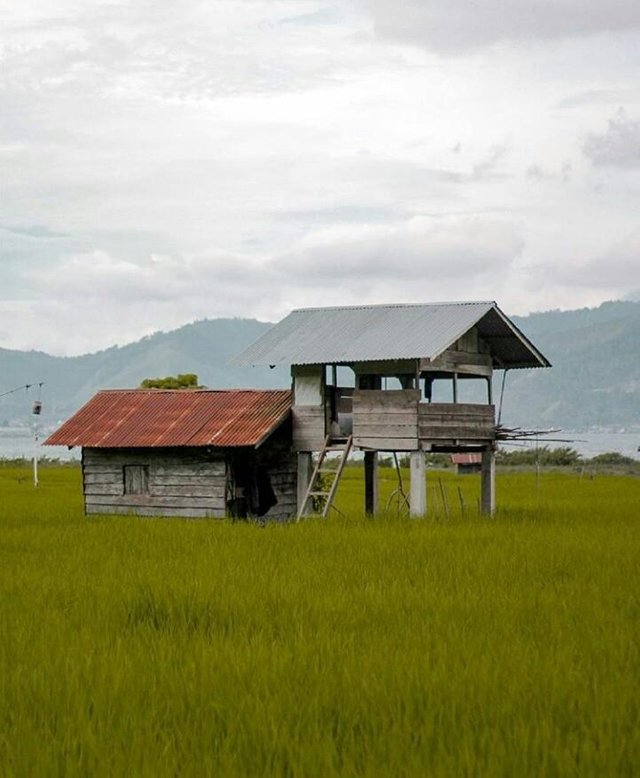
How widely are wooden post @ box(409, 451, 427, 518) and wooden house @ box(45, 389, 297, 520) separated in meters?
2.87

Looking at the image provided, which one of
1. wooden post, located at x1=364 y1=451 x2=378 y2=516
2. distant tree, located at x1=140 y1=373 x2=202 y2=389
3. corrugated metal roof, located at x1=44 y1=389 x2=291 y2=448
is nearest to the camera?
corrugated metal roof, located at x1=44 y1=389 x2=291 y2=448

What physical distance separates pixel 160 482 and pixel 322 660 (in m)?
18.2

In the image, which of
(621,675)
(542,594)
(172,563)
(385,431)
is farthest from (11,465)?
(621,675)

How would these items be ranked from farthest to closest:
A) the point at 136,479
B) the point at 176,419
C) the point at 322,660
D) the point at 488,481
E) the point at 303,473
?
1. the point at 488,481
2. the point at 136,479
3. the point at 176,419
4. the point at 303,473
5. the point at 322,660

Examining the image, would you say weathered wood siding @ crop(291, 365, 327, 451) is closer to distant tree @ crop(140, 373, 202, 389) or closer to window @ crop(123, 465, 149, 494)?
window @ crop(123, 465, 149, 494)

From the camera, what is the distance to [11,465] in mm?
67000

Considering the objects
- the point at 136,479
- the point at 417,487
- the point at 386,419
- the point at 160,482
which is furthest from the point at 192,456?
the point at 417,487

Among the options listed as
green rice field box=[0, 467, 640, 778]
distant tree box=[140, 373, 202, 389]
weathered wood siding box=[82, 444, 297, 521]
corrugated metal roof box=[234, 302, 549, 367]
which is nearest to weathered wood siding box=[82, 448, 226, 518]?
weathered wood siding box=[82, 444, 297, 521]

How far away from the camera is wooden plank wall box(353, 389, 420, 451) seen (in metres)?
25.5

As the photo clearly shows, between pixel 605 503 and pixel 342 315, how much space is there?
887 cm

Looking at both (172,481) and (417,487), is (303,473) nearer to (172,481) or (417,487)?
(172,481)

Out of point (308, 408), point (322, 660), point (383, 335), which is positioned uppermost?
point (383, 335)

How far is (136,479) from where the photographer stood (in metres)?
28.1

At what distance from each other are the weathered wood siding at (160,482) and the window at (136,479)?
0.21 ft
